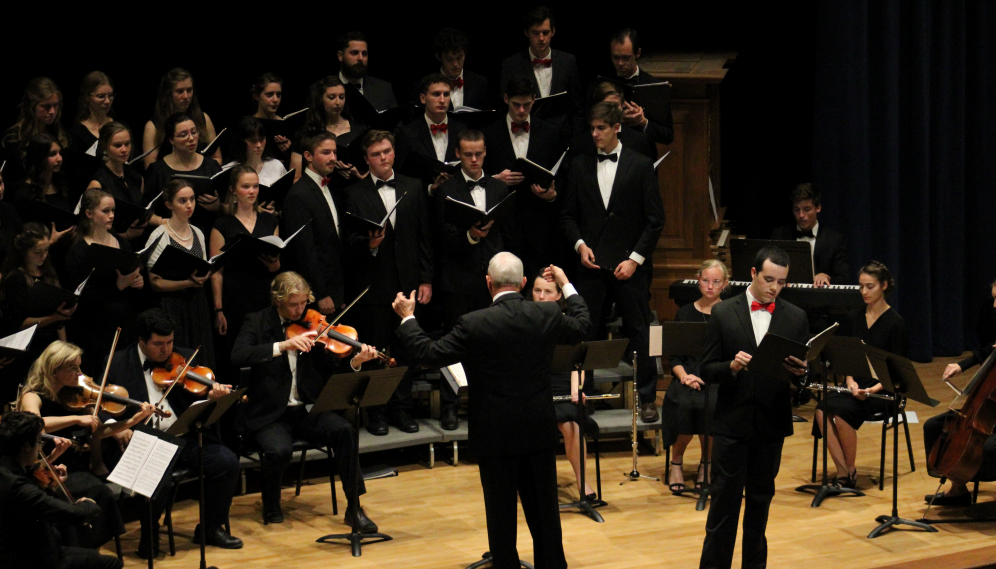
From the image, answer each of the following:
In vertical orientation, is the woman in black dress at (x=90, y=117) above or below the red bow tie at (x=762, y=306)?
above

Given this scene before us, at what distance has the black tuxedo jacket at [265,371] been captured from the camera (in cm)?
530

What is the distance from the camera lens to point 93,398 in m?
4.68

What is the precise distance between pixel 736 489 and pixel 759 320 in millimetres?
684

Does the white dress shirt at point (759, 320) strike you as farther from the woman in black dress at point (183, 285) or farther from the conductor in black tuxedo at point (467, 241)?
the woman in black dress at point (183, 285)

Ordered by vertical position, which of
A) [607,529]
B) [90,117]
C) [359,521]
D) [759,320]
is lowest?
[607,529]

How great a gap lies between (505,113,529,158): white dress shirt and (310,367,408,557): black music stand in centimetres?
203

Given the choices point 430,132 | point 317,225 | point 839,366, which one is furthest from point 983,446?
point 317,225

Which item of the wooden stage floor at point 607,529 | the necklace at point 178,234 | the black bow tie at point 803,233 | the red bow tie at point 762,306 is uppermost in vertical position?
the necklace at point 178,234

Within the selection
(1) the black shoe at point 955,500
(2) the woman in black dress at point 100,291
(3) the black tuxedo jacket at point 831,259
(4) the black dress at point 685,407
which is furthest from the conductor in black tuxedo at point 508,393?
(3) the black tuxedo jacket at point 831,259

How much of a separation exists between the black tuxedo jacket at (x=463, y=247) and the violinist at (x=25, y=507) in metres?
2.55

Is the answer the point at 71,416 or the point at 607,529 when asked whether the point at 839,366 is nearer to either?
the point at 607,529

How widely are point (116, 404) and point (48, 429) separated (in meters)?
0.33

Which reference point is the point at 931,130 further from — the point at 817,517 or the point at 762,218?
the point at 817,517

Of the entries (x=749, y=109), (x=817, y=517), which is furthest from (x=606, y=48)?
(x=817, y=517)
